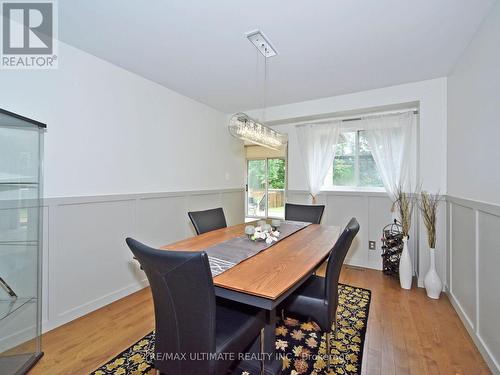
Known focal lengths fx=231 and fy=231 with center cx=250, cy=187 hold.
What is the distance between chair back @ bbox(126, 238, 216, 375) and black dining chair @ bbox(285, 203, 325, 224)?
6.88 ft

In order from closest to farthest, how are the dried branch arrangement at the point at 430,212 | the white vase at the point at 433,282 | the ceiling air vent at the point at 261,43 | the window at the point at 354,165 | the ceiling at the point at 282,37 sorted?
the ceiling at the point at 282,37 → the ceiling air vent at the point at 261,43 → the white vase at the point at 433,282 → the dried branch arrangement at the point at 430,212 → the window at the point at 354,165

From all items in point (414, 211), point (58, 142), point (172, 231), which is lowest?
point (172, 231)

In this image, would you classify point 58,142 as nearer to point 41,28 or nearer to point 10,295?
point 41,28

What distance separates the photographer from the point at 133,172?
2.60 meters

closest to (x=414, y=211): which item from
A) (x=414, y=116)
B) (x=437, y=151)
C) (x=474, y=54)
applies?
(x=437, y=151)

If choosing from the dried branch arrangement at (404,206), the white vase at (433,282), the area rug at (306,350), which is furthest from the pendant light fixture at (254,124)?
the white vase at (433,282)

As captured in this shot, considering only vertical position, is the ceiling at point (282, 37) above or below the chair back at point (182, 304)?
above

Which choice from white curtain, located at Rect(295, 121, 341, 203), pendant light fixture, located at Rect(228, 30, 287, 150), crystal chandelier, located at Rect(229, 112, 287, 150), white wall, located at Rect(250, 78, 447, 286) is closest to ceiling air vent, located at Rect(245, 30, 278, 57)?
pendant light fixture, located at Rect(228, 30, 287, 150)

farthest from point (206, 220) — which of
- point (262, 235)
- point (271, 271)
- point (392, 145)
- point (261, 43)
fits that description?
point (392, 145)

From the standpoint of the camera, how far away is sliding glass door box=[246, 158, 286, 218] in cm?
542

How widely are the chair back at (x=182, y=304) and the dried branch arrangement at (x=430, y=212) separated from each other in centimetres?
271

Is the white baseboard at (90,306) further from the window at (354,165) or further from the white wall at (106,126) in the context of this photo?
the window at (354,165)

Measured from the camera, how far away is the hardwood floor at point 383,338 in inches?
61.7

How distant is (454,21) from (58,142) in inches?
130
